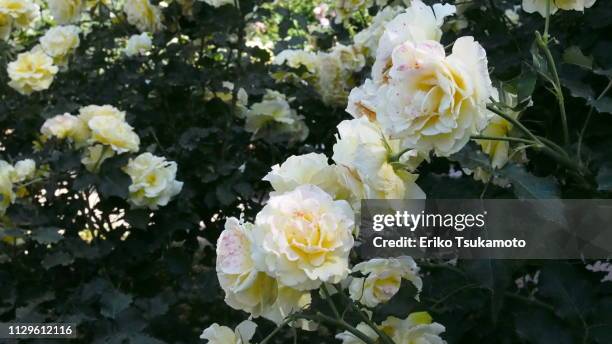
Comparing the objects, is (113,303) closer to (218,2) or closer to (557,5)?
(218,2)

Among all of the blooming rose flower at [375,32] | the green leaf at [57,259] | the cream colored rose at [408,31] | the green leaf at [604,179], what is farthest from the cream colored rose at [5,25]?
the green leaf at [604,179]

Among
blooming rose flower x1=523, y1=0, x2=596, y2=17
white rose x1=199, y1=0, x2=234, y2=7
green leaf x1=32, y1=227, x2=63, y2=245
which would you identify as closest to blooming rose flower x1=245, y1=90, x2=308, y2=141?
white rose x1=199, y1=0, x2=234, y2=7

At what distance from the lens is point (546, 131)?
137cm

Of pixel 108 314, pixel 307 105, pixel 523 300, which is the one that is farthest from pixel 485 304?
pixel 307 105

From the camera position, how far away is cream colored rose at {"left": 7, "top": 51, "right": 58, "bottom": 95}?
2549 millimetres

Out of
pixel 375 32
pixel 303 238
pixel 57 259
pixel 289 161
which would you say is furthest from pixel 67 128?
pixel 303 238

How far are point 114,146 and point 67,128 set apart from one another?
14 centimetres

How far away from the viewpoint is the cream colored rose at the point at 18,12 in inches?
99.7

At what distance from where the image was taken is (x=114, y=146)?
2.27 meters

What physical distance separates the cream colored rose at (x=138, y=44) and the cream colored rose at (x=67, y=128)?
500 mm

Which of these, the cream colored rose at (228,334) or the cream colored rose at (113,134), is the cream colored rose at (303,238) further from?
the cream colored rose at (113,134)

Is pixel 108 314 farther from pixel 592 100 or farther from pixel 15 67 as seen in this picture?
pixel 592 100

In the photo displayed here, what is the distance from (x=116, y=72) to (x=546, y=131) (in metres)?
1.80

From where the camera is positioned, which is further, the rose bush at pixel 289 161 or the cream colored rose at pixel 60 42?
the cream colored rose at pixel 60 42
